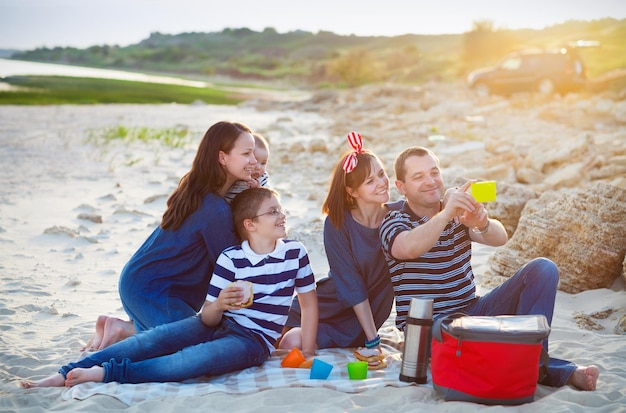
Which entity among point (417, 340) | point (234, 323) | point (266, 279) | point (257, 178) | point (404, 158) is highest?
point (404, 158)

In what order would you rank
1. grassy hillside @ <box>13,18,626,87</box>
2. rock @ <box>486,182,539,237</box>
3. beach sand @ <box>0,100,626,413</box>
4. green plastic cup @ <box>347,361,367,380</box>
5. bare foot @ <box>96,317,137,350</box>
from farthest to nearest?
grassy hillside @ <box>13,18,626,87</box> → rock @ <box>486,182,539,237</box> → bare foot @ <box>96,317,137,350</box> → green plastic cup @ <box>347,361,367,380</box> → beach sand @ <box>0,100,626,413</box>

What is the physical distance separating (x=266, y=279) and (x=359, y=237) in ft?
1.96

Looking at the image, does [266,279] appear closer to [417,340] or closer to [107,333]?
[417,340]

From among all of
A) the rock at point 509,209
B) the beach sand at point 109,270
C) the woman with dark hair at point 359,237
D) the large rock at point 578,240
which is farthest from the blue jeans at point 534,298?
the rock at point 509,209

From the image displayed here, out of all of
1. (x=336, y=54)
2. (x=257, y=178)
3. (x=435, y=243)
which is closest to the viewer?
(x=435, y=243)

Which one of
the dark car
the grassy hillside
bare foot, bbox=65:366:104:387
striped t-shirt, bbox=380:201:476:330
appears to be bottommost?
bare foot, bbox=65:366:104:387

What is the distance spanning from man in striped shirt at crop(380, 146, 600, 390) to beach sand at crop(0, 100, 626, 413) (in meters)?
0.44

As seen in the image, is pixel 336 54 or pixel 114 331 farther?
pixel 336 54

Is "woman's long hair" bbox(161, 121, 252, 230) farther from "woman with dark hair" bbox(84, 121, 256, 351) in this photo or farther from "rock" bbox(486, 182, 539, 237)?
"rock" bbox(486, 182, 539, 237)

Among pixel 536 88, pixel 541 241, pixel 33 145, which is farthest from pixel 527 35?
pixel 541 241

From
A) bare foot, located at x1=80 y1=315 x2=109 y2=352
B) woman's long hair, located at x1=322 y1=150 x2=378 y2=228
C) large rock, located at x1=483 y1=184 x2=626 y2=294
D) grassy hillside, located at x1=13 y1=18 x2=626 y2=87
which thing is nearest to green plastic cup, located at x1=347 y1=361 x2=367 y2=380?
woman's long hair, located at x1=322 y1=150 x2=378 y2=228

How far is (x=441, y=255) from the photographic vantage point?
3.96 meters

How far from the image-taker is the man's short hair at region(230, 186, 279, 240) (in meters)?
4.02

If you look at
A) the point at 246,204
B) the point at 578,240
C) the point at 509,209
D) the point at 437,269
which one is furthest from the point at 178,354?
the point at 509,209
